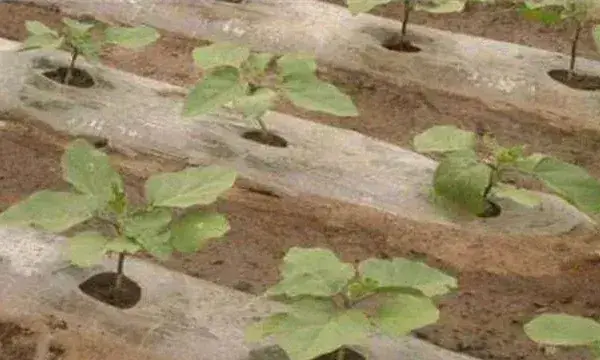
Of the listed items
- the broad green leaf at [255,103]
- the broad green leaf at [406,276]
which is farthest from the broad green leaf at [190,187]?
the broad green leaf at [255,103]

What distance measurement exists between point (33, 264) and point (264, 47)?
3.60 ft

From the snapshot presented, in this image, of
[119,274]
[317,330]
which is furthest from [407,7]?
[317,330]

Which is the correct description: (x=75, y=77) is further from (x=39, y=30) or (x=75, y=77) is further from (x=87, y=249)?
(x=87, y=249)

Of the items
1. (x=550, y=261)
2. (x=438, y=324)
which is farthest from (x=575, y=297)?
(x=438, y=324)

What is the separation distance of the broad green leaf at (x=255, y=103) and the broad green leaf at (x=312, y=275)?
559mm

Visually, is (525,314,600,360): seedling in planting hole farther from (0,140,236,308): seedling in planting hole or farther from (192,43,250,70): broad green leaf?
(192,43,250,70): broad green leaf

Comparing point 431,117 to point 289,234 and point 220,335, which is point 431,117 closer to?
point 289,234

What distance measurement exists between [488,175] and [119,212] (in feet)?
2.39

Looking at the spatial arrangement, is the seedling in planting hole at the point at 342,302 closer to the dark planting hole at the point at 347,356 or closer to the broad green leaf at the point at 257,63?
the dark planting hole at the point at 347,356

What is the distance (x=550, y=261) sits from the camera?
2029 mm

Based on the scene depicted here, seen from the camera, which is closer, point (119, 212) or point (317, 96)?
point (119, 212)

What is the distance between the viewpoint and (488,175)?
83.4 inches

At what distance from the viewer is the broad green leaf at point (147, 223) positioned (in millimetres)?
1708

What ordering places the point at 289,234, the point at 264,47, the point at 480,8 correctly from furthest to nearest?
the point at 480,8 < the point at 264,47 < the point at 289,234
